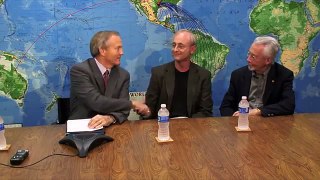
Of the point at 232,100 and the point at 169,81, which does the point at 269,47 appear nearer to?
the point at 232,100

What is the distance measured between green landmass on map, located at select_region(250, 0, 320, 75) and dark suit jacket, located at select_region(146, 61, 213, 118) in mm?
886

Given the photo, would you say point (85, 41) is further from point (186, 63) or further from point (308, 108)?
point (308, 108)

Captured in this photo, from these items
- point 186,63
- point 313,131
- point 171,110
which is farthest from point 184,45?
point 313,131

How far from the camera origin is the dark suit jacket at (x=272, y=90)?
2771 mm

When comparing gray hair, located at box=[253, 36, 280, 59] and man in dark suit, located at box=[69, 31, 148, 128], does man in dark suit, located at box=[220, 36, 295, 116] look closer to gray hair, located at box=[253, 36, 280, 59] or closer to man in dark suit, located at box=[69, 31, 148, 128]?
gray hair, located at box=[253, 36, 280, 59]

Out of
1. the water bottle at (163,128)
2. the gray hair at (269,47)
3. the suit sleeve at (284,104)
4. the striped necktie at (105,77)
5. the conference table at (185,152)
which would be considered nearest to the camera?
the conference table at (185,152)

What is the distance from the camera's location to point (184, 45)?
123 inches

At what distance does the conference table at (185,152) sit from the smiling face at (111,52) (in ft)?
1.84

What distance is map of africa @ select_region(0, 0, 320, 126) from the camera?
3.24 metres

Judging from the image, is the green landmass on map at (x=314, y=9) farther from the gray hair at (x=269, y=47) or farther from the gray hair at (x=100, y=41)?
the gray hair at (x=100, y=41)

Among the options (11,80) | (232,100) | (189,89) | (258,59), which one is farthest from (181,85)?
(11,80)

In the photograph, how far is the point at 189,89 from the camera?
3.12 meters

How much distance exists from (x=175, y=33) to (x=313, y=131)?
152 cm

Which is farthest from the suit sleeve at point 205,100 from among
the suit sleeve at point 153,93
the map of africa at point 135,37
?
the map of africa at point 135,37
